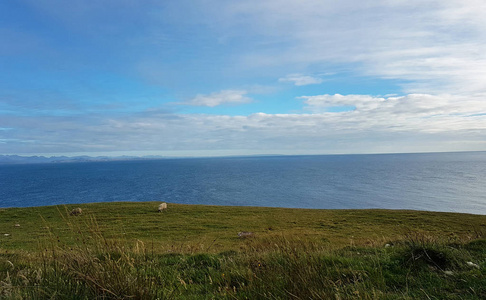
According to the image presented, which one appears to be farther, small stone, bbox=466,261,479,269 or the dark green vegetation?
small stone, bbox=466,261,479,269

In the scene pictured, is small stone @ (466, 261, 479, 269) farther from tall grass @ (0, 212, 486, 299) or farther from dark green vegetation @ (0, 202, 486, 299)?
tall grass @ (0, 212, 486, 299)

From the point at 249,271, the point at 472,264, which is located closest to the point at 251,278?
the point at 249,271

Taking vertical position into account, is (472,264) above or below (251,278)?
below

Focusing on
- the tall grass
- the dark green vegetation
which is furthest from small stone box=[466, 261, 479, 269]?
the tall grass

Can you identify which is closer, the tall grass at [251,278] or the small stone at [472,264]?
the tall grass at [251,278]

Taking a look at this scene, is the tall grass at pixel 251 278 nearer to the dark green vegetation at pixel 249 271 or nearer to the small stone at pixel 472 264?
the dark green vegetation at pixel 249 271

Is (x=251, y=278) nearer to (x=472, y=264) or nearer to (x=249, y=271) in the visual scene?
(x=249, y=271)

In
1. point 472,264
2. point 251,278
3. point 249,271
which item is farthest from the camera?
point 472,264

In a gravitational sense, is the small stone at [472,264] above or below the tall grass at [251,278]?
below

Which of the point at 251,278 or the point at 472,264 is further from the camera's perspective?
the point at 472,264

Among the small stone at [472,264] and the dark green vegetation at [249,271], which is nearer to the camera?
the dark green vegetation at [249,271]

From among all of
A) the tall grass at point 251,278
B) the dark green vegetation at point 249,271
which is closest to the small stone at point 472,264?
the dark green vegetation at point 249,271

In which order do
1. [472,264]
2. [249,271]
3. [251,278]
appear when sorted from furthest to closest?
[472,264]
[249,271]
[251,278]

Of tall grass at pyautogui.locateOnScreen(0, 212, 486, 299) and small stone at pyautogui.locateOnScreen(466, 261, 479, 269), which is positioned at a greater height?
tall grass at pyautogui.locateOnScreen(0, 212, 486, 299)
